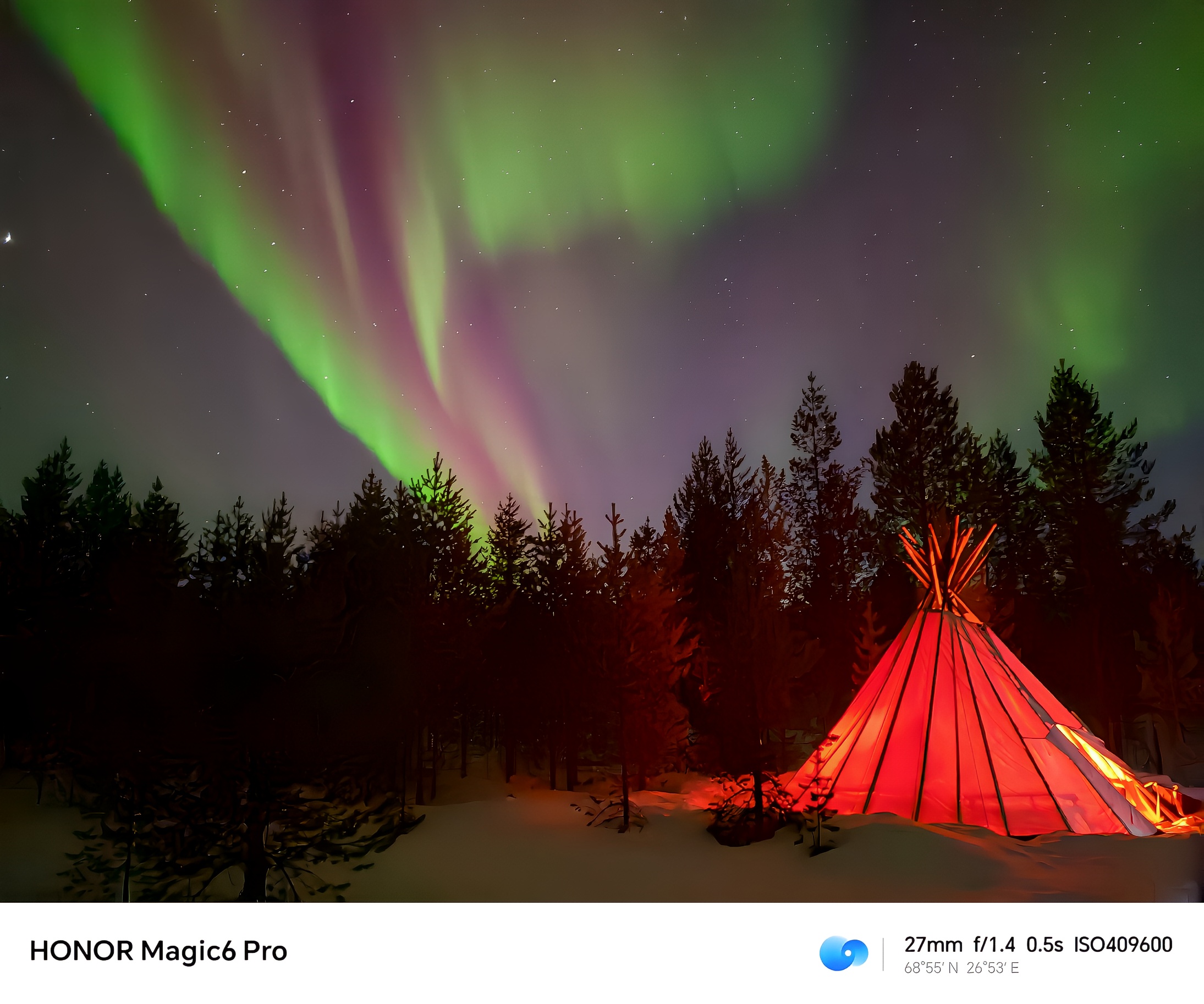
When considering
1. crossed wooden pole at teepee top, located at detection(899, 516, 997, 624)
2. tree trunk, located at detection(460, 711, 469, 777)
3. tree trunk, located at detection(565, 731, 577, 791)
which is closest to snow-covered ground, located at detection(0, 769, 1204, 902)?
crossed wooden pole at teepee top, located at detection(899, 516, 997, 624)

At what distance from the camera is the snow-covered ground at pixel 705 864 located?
3.07 m

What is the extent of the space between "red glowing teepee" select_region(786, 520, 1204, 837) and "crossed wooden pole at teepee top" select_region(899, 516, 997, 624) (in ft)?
0.05

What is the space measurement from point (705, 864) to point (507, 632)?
7.09 metres

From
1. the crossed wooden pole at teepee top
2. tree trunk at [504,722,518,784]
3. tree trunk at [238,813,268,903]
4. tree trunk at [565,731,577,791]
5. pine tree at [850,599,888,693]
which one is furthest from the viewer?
pine tree at [850,599,888,693]

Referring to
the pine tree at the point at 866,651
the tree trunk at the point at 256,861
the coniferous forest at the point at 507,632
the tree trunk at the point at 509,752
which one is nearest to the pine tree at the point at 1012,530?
the coniferous forest at the point at 507,632

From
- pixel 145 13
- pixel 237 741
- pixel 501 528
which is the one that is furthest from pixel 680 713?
pixel 145 13

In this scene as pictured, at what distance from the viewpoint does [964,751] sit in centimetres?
598

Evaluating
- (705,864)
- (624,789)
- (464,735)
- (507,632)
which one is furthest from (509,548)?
(705,864)

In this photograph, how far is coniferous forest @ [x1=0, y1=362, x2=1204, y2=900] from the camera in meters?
3.72

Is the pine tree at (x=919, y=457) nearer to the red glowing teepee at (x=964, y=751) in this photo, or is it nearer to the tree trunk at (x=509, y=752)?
the red glowing teepee at (x=964, y=751)

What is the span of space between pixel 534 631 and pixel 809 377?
298 inches
